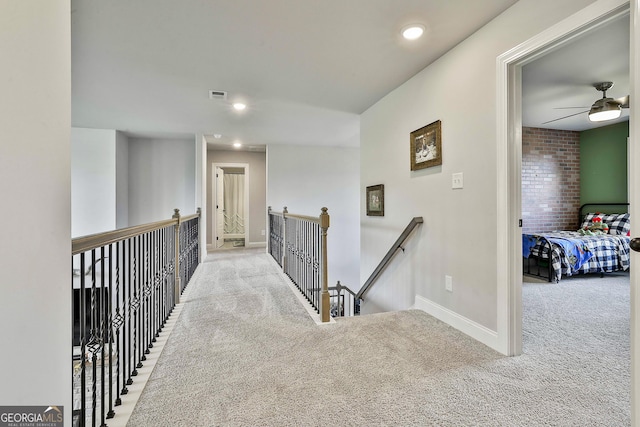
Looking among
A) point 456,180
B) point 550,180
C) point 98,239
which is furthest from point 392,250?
point 550,180

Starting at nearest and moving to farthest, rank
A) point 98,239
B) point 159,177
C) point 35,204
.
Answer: point 35,204, point 98,239, point 159,177

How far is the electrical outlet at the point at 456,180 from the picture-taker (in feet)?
7.39

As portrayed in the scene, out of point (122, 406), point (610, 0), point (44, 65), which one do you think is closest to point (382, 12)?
point (610, 0)

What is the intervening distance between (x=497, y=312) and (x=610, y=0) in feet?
5.67

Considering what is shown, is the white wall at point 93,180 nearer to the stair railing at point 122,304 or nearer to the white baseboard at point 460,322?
the stair railing at point 122,304

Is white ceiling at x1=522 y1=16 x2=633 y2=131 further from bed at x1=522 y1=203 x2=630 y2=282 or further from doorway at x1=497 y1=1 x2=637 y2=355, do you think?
bed at x1=522 y1=203 x2=630 y2=282

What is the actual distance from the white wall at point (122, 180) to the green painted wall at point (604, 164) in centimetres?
790

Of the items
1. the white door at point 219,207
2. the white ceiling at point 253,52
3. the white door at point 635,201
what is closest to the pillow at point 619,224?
the white ceiling at point 253,52

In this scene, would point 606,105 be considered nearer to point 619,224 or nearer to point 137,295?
point 619,224

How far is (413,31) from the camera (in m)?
2.06

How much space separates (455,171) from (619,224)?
3.98 m

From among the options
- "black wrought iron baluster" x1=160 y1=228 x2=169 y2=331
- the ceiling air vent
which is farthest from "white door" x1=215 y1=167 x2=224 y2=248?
"black wrought iron baluster" x1=160 y1=228 x2=169 y2=331

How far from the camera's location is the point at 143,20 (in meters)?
1.92

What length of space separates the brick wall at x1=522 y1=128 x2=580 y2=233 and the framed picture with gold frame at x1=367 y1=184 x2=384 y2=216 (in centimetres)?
296
